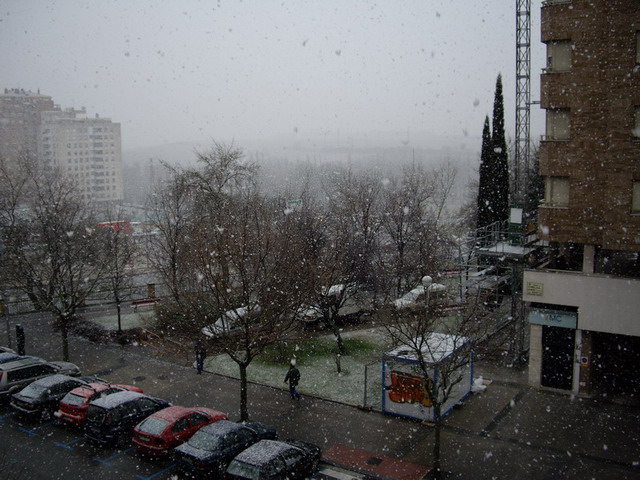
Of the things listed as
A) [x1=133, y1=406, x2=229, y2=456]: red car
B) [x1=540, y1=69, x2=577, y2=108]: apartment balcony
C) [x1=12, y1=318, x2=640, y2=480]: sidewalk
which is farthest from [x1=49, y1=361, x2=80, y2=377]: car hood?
[x1=540, y1=69, x2=577, y2=108]: apartment balcony

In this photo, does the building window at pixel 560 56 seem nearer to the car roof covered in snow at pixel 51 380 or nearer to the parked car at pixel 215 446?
the parked car at pixel 215 446

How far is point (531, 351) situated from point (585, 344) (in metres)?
1.65

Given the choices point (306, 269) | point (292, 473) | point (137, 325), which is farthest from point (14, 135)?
point (292, 473)

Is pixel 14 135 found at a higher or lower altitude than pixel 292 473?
higher

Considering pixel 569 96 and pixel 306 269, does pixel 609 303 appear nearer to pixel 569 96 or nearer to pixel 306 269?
pixel 569 96

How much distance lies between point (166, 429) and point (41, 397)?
4.93 metres

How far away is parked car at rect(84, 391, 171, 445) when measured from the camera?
1404 centimetres

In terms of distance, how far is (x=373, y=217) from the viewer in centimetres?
3098

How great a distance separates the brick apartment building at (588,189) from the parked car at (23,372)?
16.0 metres

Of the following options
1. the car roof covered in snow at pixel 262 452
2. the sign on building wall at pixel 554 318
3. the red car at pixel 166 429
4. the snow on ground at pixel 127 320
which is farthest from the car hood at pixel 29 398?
the sign on building wall at pixel 554 318

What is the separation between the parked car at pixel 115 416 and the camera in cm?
1404

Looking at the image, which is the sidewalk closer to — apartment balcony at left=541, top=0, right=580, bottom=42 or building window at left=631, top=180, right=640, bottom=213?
building window at left=631, top=180, right=640, bottom=213

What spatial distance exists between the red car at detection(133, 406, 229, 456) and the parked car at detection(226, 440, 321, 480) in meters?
2.30

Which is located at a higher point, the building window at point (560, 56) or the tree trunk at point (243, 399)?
the building window at point (560, 56)
